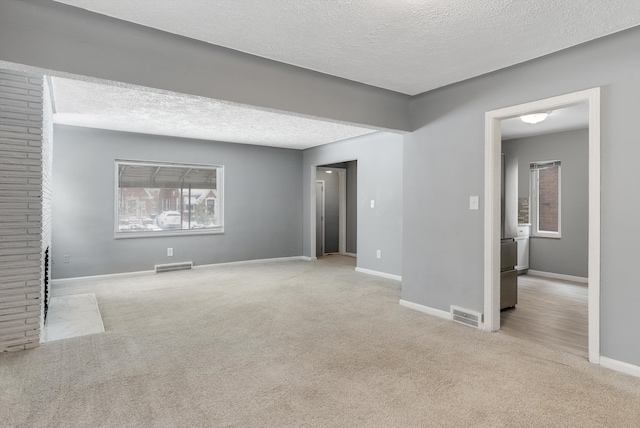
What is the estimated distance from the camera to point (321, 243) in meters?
8.75

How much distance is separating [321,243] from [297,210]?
1256 mm

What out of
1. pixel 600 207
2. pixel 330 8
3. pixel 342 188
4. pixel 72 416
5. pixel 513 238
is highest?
pixel 330 8

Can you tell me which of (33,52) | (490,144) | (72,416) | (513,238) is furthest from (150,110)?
(513,238)

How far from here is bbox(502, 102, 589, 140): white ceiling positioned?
4.65 metres

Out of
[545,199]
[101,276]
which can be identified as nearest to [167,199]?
[101,276]

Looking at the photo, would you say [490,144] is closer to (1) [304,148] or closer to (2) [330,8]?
(2) [330,8]

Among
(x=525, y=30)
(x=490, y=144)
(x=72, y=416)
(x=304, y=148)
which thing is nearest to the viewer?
(x=72, y=416)

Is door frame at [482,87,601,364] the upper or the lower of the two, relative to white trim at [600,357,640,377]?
upper

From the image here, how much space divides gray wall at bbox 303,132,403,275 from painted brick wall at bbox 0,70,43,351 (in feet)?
15.1

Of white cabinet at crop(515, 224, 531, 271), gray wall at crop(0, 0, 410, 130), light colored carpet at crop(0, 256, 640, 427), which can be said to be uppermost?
gray wall at crop(0, 0, 410, 130)

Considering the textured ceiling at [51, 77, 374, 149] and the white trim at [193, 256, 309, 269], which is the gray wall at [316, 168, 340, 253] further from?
the textured ceiling at [51, 77, 374, 149]

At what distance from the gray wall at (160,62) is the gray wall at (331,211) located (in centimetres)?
518

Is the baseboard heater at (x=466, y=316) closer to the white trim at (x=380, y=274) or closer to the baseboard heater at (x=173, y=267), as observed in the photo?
the white trim at (x=380, y=274)

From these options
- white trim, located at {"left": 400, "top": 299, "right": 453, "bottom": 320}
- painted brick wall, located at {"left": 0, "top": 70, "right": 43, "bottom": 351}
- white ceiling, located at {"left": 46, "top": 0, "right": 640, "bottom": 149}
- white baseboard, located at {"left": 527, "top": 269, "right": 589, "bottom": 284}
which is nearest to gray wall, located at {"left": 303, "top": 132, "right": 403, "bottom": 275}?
white trim, located at {"left": 400, "top": 299, "right": 453, "bottom": 320}
